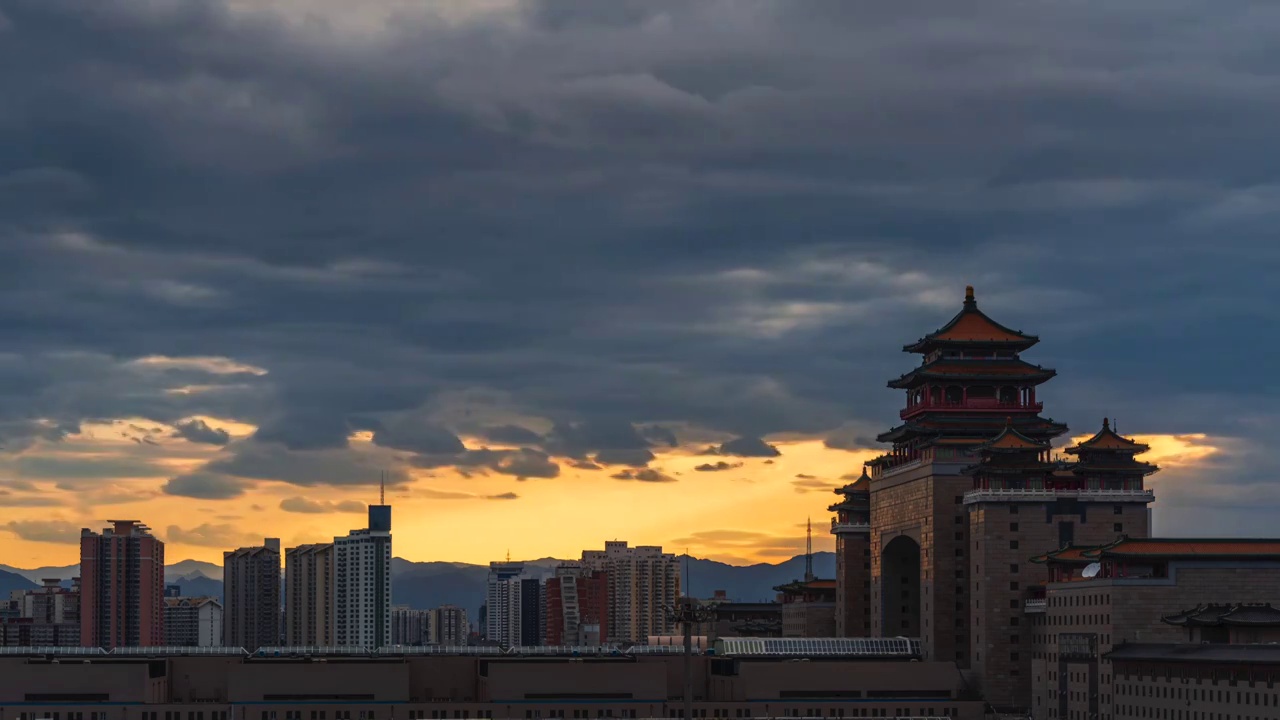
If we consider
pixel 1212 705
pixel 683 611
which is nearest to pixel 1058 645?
pixel 1212 705

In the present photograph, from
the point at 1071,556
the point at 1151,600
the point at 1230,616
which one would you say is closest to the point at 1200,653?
the point at 1230,616

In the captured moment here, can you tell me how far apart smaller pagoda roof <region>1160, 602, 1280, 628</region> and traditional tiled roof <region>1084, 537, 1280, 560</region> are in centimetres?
591

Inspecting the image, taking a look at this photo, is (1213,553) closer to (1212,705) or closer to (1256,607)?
(1256,607)

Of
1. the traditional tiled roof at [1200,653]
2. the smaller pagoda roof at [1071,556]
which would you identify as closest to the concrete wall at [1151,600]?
the traditional tiled roof at [1200,653]

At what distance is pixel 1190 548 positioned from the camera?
187250 millimetres

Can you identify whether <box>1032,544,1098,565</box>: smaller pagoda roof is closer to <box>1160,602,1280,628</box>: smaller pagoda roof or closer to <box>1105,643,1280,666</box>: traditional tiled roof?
<box>1105,643,1280,666</box>: traditional tiled roof

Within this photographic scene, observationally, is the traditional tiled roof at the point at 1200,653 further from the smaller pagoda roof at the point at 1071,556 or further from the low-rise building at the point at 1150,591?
the smaller pagoda roof at the point at 1071,556

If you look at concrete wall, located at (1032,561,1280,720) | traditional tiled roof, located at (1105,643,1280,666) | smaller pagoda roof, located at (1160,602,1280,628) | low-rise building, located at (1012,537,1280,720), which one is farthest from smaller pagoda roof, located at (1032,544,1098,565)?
smaller pagoda roof, located at (1160,602,1280,628)

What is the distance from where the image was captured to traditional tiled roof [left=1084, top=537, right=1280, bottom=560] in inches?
7313

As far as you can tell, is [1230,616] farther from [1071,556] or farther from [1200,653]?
[1071,556]

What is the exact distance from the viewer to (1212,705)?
16112 cm

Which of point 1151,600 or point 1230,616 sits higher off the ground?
point 1151,600

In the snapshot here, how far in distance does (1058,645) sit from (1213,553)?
19.2 m

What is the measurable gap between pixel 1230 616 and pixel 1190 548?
743 inches
